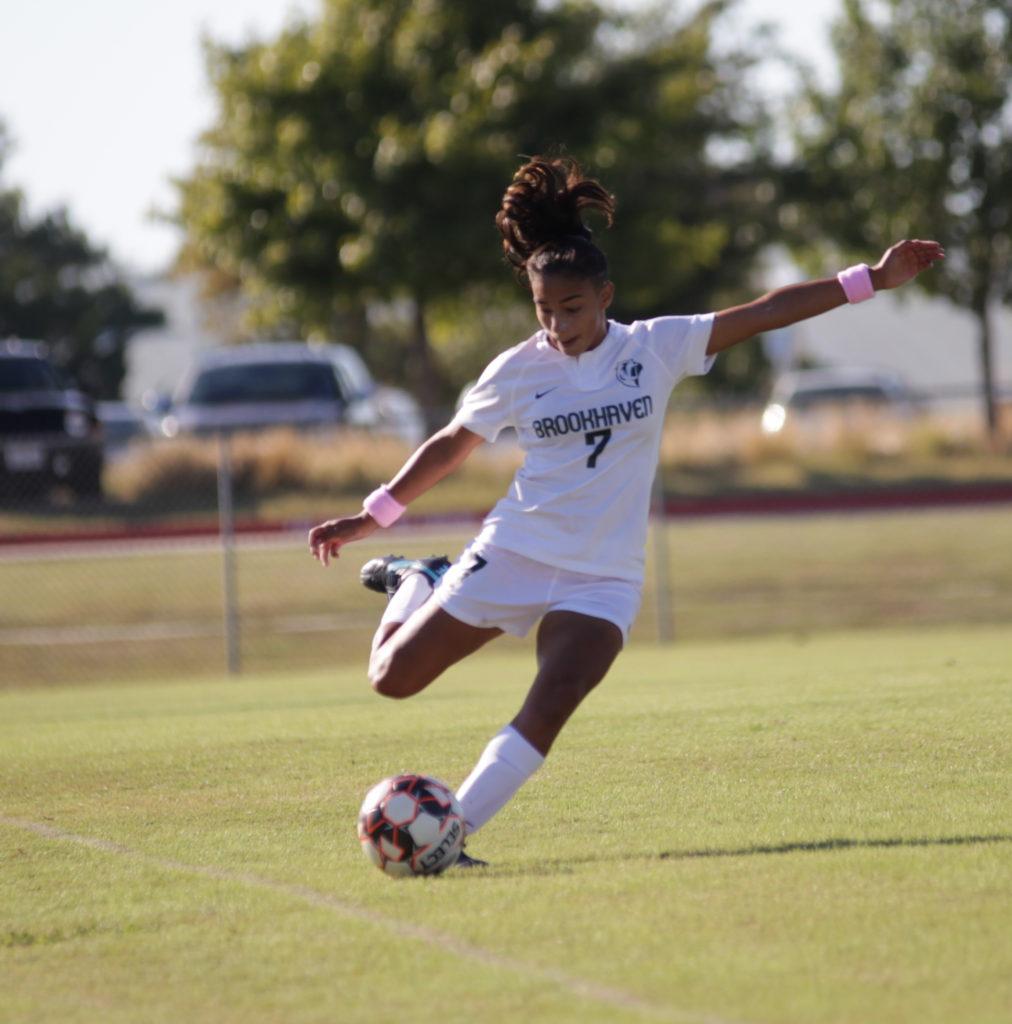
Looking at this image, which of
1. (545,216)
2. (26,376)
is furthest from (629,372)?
(26,376)

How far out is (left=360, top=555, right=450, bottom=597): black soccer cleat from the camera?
7.17 metres

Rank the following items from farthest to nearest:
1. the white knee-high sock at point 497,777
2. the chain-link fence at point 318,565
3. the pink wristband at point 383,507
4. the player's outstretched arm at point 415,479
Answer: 1. the chain-link fence at point 318,565
2. the pink wristband at point 383,507
3. the player's outstretched arm at point 415,479
4. the white knee-high sock at point 497,777

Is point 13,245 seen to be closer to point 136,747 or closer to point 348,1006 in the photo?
point 136,747

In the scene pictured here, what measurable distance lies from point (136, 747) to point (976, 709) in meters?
4.15

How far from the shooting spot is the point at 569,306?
641cm

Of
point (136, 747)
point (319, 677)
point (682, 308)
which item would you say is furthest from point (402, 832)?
point (682, 308)

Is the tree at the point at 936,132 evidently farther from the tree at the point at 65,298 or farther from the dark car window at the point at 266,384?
the tree at the point at 65,298

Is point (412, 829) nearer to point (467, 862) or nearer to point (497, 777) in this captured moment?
point (467, 862)

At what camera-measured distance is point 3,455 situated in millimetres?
21047

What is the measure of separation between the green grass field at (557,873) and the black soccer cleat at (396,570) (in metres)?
0.87

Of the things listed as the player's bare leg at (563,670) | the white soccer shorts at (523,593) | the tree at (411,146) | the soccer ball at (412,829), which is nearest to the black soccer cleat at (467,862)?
the soccer ball at (412,829)

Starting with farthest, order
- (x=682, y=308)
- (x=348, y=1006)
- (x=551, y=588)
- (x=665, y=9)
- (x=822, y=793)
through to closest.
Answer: (x=665, y=9) → (x=682, y=308) → (x=822, y=793) → (x=551, y=588) → (x=348, y=1006)

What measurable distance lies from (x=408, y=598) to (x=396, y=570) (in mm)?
407

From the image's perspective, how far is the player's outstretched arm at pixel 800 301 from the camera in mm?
6609
